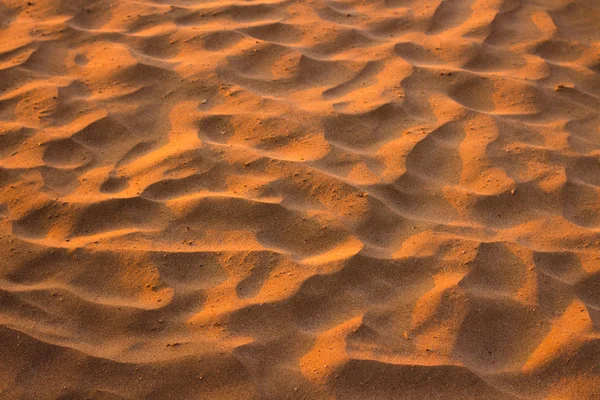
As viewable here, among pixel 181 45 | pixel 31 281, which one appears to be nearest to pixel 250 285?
pixel 31 281

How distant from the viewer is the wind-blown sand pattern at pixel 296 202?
76.7 inches

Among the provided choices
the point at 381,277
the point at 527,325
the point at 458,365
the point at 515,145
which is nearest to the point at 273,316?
the point at 381,277

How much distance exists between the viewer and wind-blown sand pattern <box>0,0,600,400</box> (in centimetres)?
195

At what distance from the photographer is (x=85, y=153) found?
2596 millimetres

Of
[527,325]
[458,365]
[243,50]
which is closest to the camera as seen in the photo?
[458,365]

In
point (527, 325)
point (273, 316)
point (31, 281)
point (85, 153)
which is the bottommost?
point (527, 325)

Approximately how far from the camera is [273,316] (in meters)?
2.04

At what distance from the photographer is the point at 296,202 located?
2381 millimetres

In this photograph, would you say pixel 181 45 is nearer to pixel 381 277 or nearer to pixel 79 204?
pixel 79 204

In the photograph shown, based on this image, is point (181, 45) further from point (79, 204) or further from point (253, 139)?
point (79, 204)

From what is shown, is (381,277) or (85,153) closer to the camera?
(381,277)

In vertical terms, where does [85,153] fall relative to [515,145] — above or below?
above

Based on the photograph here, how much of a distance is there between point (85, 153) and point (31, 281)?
0.64 meters

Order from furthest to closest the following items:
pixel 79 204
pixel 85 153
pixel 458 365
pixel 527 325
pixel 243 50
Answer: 1. pixel 243 50
2. pixel 85 153
3. pixel 79 204
4. pixel 527 325
5. pixel 458 365
